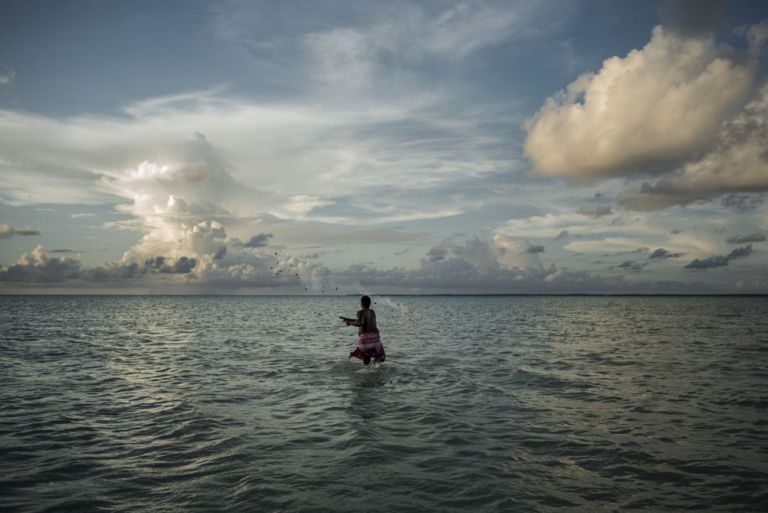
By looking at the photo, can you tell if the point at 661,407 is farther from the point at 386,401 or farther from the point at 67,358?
the point at 67,358

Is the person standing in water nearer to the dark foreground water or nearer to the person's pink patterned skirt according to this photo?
the person's pink patterned skirt

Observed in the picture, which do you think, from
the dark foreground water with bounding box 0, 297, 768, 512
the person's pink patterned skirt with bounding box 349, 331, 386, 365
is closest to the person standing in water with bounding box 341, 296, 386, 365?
the person's pink patterned skirt with bounding box 349, 331, 386, 365

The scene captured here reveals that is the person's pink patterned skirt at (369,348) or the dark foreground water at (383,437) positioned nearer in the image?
the dark foreground water at (383,437)

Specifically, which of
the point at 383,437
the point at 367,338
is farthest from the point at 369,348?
the point at 383,437

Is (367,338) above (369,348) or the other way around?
above

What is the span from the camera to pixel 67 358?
25.7 m

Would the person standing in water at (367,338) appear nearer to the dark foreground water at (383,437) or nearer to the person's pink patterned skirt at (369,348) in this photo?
the person's pink patterned skirt at (369,348)

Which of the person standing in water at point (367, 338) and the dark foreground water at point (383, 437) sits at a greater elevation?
the person standing in water at point (367, 338)

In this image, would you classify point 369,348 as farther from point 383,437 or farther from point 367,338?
point 383,437

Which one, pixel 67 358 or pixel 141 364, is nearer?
pixel 141 364

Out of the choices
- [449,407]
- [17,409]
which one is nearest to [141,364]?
[17,409]

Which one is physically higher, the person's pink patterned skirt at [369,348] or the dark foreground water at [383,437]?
the person's pink patterned skirt at [369,348]

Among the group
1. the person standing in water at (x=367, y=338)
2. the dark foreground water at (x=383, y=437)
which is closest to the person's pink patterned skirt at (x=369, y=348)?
the person standing in water at (x=367, y=338)

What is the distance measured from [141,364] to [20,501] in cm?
1727
